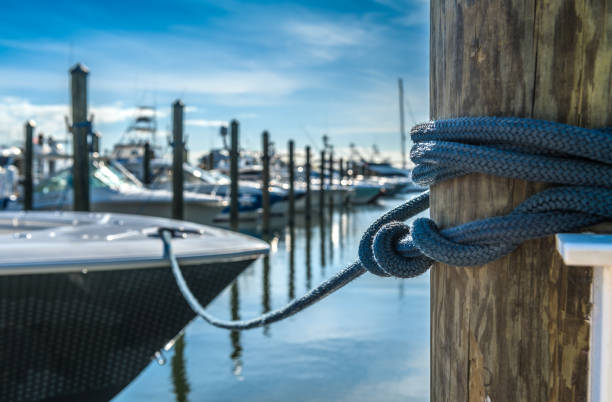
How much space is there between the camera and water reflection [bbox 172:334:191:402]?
4656 mm

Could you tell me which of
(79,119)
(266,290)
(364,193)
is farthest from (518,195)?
(364,193)

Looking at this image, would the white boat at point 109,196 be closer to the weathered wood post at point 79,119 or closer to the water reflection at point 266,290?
the weathered wood post at point 79,119

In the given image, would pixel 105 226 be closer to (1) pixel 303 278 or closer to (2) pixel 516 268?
(2) pixel 516 268

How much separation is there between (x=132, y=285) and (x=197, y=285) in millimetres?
423

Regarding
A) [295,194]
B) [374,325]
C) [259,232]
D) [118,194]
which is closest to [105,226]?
[374,325]

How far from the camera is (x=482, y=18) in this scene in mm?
1144

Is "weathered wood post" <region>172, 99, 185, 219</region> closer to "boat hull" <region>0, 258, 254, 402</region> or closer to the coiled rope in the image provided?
"boat hull" <region>0, 258, 254, 402</region>

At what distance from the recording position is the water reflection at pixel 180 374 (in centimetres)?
466

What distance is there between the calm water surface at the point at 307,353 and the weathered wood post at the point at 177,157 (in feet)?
17.8

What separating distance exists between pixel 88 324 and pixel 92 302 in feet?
0.54

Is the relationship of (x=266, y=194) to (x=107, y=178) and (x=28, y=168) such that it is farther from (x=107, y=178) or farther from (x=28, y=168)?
(x=28, y=168)

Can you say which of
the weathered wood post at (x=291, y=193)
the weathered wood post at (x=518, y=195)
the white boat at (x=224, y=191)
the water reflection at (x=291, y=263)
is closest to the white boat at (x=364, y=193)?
the weathered wood post at (x=291, y=193)

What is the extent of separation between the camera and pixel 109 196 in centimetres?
1401

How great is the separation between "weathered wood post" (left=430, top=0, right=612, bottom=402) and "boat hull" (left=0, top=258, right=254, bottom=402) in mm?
2767
